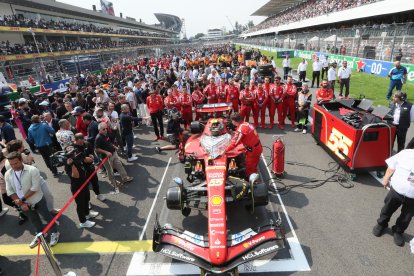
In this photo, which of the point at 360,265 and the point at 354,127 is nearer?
the point at 360,265

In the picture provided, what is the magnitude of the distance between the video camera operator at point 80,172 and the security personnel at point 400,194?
17.7 feet

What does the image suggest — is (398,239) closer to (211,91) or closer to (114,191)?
(114,191)

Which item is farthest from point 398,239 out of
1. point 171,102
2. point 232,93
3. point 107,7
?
point 107,7

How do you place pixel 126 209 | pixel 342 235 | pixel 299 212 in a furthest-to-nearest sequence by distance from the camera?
pixel 126 209 < pixel 299 212 < pixel 342 235

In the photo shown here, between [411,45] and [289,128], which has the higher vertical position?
[411,45]

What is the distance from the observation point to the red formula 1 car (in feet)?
11.9

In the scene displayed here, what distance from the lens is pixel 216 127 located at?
599 cm

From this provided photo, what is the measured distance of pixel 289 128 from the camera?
1021 cm

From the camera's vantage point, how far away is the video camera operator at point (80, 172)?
4.97 metres

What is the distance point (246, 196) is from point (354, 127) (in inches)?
128

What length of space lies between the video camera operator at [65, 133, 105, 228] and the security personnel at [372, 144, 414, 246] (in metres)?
5.40

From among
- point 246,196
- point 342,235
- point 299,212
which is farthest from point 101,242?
point 342,235

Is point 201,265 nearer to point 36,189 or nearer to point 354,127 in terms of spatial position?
point 36,189

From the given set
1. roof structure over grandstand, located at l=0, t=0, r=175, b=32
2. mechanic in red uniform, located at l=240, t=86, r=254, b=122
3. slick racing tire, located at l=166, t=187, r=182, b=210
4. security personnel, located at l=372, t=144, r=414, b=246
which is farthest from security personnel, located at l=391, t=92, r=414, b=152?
roof structure over grandstand, located at l=0, t=0, r=175, b=32
